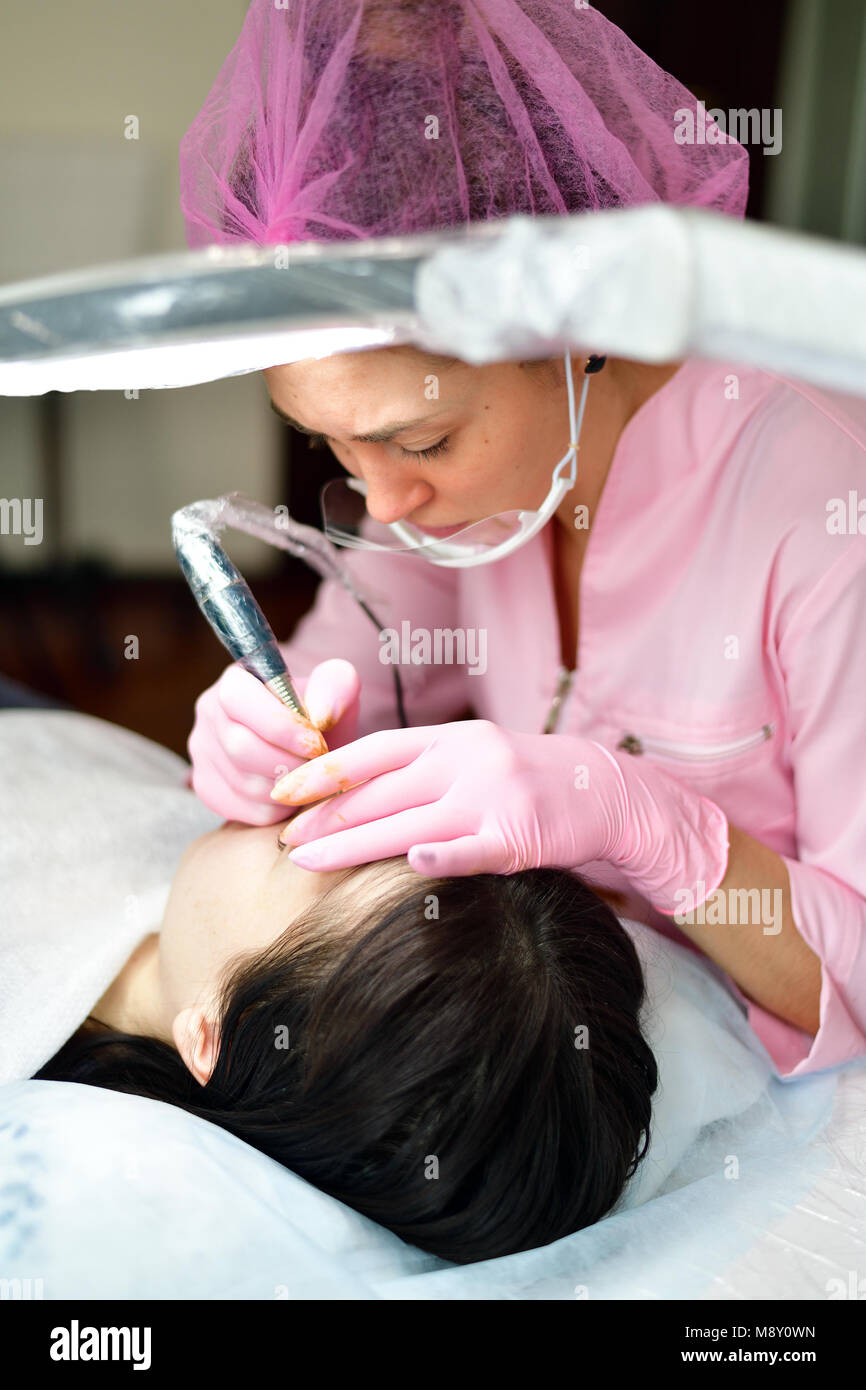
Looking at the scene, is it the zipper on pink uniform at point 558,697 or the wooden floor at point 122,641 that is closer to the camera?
the zipper on pink uniform at point 558,697

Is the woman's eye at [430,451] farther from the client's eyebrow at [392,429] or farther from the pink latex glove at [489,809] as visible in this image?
the pink latex glove at [489,809]

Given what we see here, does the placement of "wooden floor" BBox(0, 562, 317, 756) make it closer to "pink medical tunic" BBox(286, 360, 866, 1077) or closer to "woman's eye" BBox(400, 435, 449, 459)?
"pink medical tunic" BBox(286, 360, 866, 1077)

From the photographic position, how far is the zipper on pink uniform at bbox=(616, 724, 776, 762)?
4.00ft

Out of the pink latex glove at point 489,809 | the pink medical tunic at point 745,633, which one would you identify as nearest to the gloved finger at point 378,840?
the pink latex glove at point 489,809

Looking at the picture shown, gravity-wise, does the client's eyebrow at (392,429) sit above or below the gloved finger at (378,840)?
above

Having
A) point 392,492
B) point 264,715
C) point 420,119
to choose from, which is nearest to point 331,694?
point 264,715

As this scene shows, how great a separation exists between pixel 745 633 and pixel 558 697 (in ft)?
0.84

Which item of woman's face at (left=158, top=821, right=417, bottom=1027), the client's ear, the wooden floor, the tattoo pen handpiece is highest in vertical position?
the tattoo pen handpiece

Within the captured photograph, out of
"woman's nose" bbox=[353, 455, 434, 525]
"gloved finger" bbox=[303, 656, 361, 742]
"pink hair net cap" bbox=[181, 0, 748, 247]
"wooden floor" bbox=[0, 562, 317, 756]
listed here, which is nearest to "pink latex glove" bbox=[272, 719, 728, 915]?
"gloved finger" bbox=[303, 656, 361, 742]

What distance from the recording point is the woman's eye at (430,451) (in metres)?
1.04

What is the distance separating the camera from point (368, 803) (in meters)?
0.98

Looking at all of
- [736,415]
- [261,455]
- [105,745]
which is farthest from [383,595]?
[261,455]

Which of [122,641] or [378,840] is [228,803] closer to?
[378,840]

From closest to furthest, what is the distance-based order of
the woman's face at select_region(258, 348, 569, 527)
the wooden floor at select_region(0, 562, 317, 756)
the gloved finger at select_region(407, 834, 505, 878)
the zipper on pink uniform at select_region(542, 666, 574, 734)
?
the gloved finger at select_region(407, 834, 505, 878) < the woman's face at select_region(258, 348, 569, 527) < the zipper on pink uniform at select_region(542, 666, 574, 734) < the wooden floor at select_region(0, 562, 317, 756)
